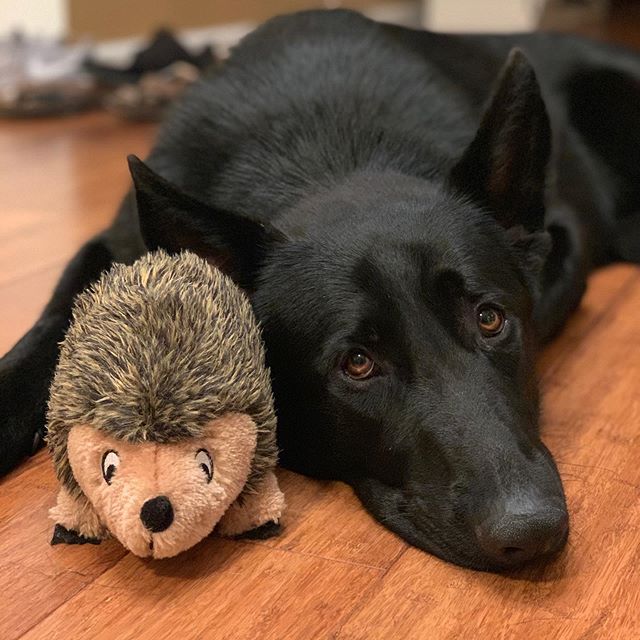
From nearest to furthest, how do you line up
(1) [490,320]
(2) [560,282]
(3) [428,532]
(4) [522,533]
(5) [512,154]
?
(4) [522,533]
(3) [428,532]
(1) [490,320]
(5) [512,154]
(2) [560,282]

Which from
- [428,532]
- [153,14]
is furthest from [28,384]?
[153,14]

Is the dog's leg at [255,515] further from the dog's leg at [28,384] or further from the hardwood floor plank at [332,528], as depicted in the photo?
the dog's leg at [28,384]

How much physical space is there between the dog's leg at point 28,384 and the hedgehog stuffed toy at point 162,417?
23 centimetres

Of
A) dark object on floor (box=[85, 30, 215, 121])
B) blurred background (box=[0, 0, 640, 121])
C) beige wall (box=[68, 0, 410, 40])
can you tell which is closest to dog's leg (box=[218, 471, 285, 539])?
blurred background (box=[0, 0, 640, 121])

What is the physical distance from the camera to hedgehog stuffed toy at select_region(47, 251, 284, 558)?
114cm

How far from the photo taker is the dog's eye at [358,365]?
129 centimetres

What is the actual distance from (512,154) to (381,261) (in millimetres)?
334

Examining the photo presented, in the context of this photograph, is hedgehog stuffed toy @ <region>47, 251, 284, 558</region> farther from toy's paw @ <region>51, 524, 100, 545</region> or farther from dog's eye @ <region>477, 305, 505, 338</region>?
dog's eye @ <region>477, 305, 505, 338</region>

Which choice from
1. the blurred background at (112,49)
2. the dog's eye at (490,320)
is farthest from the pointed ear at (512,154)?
the blurred background at (112,49)

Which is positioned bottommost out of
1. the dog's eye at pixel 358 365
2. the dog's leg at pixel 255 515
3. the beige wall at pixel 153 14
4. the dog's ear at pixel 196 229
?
the beige wall at pixel 153 14

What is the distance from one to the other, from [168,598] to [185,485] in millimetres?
139

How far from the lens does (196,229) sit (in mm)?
1355

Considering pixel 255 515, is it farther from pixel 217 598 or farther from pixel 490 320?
pixel 490 320

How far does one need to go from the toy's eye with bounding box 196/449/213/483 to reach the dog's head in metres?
0.22
